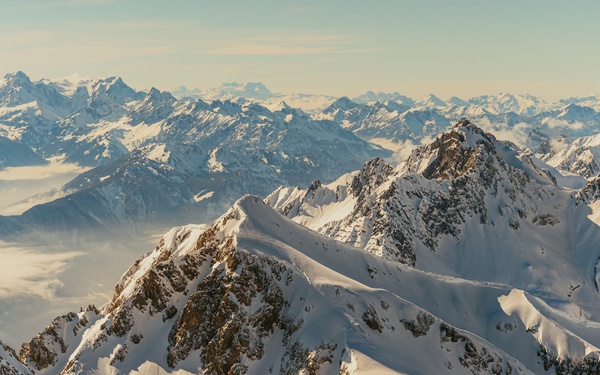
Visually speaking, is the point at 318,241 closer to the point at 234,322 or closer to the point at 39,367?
the point at 234,322

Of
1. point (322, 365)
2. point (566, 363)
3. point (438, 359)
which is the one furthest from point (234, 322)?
point (566, 363)

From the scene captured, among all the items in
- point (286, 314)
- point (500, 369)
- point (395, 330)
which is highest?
point (286, 314)

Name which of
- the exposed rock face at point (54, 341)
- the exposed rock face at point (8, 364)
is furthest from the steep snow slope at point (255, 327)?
the exposed rock face at point (8, 364)

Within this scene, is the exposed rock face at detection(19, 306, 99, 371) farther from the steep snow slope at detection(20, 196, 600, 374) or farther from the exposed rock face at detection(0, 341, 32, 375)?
the exposed rock face at detection(0, 341, 32, 375)

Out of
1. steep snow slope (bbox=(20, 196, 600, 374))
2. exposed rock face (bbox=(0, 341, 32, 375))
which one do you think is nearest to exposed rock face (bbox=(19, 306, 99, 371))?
steep snow slope (bbox=(20, 196, 600, 374))

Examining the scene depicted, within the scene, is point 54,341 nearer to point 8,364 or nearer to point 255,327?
point 255,327

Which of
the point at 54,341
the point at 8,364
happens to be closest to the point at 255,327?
the point at 8,364

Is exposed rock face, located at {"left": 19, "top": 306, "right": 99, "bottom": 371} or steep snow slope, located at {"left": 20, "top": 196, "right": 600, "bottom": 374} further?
exposed rock face, located at {"left": 19, "top": 306, "right": 99, "bottom": 371}

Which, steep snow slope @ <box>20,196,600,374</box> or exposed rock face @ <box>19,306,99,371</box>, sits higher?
steep snow slope @ <box>20,196,600,374</box>
